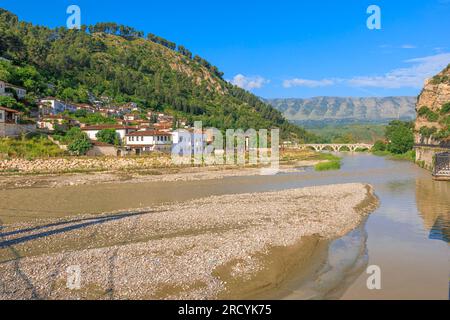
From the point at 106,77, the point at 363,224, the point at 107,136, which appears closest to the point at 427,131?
the point at 107,136

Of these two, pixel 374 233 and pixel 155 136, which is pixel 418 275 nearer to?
pixel 374 233

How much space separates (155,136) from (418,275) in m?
63.9

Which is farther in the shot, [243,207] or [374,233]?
[243,207]

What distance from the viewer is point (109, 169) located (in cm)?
5425

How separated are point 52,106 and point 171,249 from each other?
73730 millimetres

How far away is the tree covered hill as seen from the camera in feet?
324

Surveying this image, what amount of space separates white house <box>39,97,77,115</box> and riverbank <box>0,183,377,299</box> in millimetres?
58771

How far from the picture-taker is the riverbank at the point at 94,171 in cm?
4292

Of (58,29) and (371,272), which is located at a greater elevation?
(58,29)

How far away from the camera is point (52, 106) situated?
79562mm

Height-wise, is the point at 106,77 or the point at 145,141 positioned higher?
the point at 106,77

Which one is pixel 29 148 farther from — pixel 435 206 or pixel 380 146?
pixel 380 146

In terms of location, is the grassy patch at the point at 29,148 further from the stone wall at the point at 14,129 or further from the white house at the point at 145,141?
the white house at the point at 145,141
